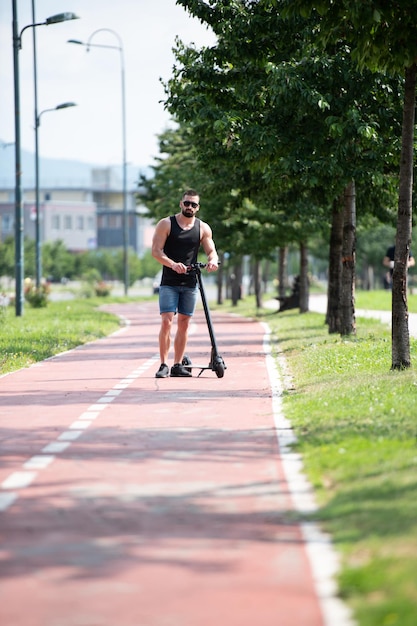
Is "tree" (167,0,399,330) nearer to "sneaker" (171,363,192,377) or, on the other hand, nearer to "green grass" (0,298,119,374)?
"green grass" (0,298,119,374)

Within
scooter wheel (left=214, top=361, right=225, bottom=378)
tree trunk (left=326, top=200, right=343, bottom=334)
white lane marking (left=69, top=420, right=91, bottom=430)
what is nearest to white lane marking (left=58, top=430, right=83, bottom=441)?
white lane marking (left=69, top=420, right=91, bottom=430)

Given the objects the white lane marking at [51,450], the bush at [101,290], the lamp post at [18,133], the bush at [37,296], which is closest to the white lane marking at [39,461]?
the white lane marking at [51,450]

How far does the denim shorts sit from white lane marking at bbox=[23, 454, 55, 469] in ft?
22.2

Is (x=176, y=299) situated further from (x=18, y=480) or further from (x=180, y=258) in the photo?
(x=18, y=480)

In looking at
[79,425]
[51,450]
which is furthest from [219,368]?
[51,450]

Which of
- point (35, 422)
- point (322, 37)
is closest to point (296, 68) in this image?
point (322, 37)

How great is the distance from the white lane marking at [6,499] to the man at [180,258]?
7741 mm

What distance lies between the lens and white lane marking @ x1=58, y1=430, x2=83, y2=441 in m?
10.4

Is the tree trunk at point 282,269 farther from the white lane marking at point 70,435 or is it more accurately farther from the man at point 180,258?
the white lane marking at point 70,435

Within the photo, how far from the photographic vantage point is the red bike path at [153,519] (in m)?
5.28

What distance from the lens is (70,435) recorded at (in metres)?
10.5

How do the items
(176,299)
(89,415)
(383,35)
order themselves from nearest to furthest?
(89,415) < (383,35) < (176,299)

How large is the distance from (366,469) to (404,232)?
736cm

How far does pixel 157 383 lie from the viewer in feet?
51.3
